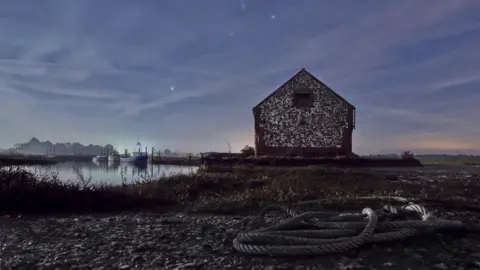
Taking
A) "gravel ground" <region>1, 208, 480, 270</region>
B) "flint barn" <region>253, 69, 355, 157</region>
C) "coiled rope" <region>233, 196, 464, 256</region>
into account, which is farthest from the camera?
"flint barn" <region>253, 69, 355, 157</region>

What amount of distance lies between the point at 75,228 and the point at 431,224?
20.6ft

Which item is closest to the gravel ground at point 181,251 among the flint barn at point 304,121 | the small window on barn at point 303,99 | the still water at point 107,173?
the still water at point 107,173

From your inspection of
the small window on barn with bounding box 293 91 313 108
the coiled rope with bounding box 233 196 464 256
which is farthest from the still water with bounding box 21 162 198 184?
the coiled rope with bounding box 233 196 464 256

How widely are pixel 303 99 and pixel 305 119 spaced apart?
192 cm

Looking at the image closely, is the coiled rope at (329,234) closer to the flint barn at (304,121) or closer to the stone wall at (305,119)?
the flint barn at (304,121)

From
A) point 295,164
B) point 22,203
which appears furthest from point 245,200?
point 295,164

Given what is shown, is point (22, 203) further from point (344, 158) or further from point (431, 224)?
point (344, 158)

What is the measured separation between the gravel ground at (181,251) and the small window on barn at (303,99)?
2849cm

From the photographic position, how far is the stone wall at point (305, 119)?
113 feet

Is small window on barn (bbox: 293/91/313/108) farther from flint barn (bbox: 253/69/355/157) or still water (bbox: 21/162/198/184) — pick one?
still water (bbox: 21/162/198/184)

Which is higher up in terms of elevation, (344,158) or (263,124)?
(263,124)

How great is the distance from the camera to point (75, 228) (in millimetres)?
7605

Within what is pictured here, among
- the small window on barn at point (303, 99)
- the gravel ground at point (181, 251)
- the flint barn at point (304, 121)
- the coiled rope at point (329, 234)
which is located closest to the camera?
the gravel ground at point (181, 251)

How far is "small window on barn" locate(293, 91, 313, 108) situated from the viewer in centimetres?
3500
